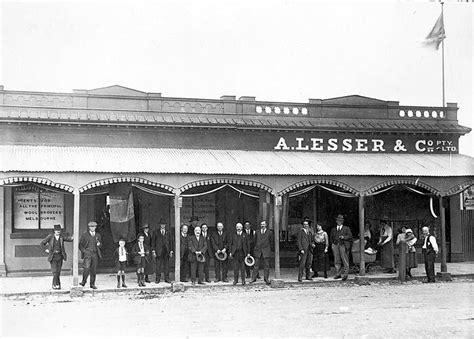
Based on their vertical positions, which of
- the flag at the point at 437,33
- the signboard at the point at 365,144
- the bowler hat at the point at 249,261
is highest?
the flag at the point at 437,33

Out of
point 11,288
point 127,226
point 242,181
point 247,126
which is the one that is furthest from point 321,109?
point 11,288

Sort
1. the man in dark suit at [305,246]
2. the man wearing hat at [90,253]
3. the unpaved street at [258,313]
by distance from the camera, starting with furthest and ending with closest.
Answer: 1. the man in dark suit at [305,246]
2. the man wearing hat at [90,253]
3. the unpaved street at [258,313]

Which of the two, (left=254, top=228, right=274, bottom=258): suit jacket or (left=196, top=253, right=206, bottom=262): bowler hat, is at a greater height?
(left=254, top=228, right=274, bottom=258): suit jacket

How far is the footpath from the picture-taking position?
15586 millimetres

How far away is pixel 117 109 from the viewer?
65.3 feet

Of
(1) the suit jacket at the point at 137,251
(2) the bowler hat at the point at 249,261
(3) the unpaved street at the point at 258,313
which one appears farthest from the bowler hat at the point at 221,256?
(1) the suit jacket at the point at 137,251

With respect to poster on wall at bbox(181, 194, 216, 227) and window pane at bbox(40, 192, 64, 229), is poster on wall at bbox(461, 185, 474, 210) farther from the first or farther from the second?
window pane at bbox(40, 192, 64, 229)

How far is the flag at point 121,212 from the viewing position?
1725cm

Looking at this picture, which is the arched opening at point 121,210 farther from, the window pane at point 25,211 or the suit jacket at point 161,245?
the window pane at point 25,211

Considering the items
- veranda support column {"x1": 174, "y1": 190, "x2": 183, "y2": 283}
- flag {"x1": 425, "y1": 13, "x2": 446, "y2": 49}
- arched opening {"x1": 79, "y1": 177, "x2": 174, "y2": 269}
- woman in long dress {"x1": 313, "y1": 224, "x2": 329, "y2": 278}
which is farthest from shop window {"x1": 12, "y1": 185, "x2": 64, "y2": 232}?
flag {"x1": 425, "y1": 13, "x2": 446, "y2": 49}

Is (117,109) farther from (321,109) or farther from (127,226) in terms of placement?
(321,109)

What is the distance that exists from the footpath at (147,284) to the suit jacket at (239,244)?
3.03 ft

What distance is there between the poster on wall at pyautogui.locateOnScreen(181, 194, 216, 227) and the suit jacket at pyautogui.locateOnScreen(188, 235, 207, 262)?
2.88 metres

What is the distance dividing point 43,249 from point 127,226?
3.22 m
